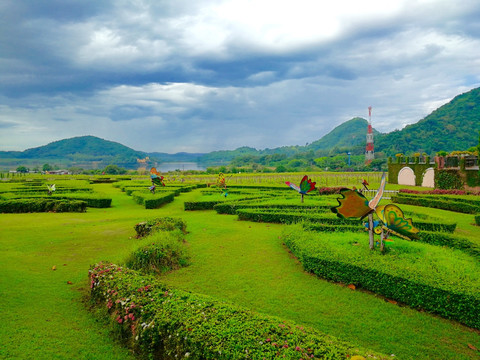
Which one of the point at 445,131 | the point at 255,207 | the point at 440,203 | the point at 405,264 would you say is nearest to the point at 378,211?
the point at 405,264

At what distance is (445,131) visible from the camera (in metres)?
74.2

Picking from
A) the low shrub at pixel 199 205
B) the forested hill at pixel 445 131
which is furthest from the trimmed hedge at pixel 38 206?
the forested hill at pixel 445 131

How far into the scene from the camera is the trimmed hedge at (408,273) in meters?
4.46

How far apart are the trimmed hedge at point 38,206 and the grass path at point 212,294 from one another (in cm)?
554

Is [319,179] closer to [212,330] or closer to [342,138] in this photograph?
[212,330]

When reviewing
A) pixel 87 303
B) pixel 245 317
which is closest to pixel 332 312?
pixel 245 317

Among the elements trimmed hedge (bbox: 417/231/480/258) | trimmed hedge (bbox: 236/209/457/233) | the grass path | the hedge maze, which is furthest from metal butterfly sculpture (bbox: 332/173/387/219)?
trimmed hedge (bbox: 236/209/457/233)

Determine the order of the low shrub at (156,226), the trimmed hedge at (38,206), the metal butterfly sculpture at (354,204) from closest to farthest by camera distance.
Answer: the metal butterfly sculpture at (354,204), the low shrub at (156,226), the trimmed hedge at (38,206)

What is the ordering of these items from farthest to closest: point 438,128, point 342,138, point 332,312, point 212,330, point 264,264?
point 342,138
point 438,128
point 264,264
point 332,312
point 212,330

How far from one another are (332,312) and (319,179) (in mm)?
28211

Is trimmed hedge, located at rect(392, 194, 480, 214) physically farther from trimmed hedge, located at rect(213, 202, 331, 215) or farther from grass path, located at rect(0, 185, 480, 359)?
grass path, located at rect(0, 185, 480, 359)

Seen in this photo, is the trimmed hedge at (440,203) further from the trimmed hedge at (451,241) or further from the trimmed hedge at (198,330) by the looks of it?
the trimmed hedge at (198,330)

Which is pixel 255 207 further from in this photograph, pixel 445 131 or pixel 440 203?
pixel 445 131

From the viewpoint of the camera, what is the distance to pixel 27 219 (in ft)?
41.5
